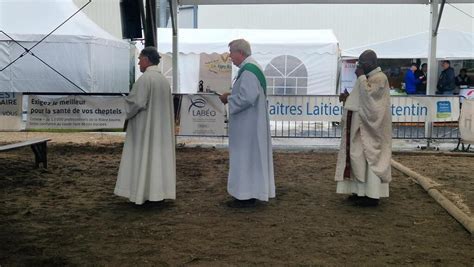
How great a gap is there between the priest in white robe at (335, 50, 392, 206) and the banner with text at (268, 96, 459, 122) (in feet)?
18.6

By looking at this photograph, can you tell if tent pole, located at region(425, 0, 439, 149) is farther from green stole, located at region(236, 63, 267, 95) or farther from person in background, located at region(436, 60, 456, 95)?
green stole, located at region(236, 63, 267, 95)

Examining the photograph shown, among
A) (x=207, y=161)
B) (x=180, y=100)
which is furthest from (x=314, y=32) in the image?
(x=207, y=161)

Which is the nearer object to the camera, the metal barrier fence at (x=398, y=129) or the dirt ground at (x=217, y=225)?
the dirt ground at (x=217, y=225)

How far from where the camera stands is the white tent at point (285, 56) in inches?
738

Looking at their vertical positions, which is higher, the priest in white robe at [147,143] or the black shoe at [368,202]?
the priest in white robe at [147,143]

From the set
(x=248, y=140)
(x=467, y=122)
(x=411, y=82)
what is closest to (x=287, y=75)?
(x=411, y=82)

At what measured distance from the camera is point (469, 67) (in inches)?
757

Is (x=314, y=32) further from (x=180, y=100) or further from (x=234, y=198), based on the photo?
(x=234, y=198)

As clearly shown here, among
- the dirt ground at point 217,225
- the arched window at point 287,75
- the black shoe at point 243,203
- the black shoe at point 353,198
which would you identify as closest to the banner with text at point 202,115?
the dirt ground at point 217,225

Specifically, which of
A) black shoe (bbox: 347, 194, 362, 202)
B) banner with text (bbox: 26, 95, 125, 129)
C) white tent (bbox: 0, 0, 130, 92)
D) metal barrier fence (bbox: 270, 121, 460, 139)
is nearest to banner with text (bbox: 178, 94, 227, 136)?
banner with text (bbox: 26, 95, 125, 129)

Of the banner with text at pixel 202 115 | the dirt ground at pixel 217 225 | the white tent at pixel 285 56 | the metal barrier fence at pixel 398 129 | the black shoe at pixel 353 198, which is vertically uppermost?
the white tent at pixel 285 56

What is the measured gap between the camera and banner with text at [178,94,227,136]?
1170cm

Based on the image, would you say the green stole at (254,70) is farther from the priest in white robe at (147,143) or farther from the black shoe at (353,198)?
the black shoe at (353,198)

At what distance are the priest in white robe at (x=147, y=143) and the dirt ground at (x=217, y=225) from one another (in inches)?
10.2
